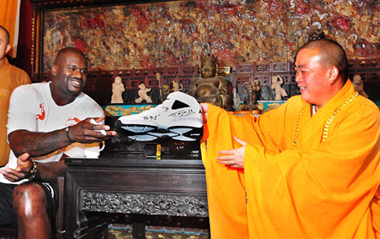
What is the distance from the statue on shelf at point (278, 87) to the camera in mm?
4055

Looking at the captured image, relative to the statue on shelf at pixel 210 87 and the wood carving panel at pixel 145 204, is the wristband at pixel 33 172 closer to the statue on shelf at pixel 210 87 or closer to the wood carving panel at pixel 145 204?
the wood carving panel at pixel 145 204

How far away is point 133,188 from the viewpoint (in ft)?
6.48

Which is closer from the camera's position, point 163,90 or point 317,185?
point 317,185

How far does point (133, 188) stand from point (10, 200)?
0.93 meters

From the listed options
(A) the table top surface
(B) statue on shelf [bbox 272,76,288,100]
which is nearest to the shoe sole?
(A) the table top surface

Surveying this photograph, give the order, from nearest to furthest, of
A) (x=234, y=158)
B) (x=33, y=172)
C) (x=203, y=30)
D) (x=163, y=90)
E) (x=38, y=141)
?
(x=234, y=158), (x=38, y=141), (x=33, y=172), (x=163, y=90), (x=203, y=30)

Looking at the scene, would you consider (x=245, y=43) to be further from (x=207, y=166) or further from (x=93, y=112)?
(x=207, y=166)

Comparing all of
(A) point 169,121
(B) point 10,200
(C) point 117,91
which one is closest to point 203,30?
(C) point 117,91

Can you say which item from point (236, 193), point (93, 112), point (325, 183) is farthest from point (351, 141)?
point (93, 112)

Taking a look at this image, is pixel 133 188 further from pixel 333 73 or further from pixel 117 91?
pixel 117 91

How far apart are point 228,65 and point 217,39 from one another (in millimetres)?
435

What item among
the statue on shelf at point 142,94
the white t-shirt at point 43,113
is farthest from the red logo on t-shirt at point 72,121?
the statue on shelf at point 142,94

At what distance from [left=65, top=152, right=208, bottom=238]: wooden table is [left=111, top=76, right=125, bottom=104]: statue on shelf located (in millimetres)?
2530

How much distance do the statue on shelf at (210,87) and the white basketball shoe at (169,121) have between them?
173cm
